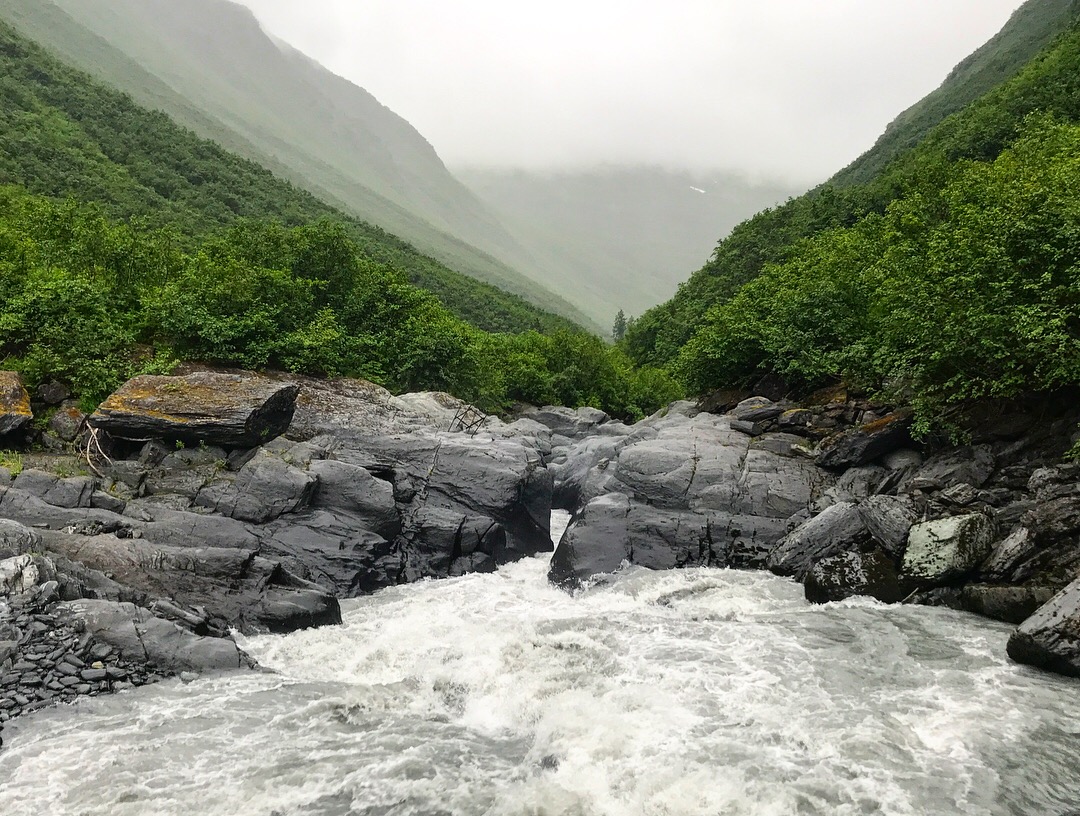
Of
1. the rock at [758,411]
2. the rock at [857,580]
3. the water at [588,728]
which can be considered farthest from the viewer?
the rock at [758,411]

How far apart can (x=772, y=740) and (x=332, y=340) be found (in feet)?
87.7

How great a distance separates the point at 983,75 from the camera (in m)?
103

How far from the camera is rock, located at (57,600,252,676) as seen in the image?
13.0 metres

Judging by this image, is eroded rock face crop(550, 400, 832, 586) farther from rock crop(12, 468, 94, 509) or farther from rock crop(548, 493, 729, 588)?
rock crop(12, 468, 94, 509)

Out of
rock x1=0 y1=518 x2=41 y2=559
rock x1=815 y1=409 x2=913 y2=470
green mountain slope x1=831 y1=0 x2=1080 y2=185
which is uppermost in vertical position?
green mountain slope x1=831 y1=0 x2=1080 y2=185

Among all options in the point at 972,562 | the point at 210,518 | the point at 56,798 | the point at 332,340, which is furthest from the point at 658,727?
the point at 332,340

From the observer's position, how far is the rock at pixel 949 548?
1695cm

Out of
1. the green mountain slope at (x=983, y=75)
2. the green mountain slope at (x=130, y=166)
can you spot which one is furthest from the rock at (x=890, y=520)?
the green mountain slope at (x=983, y=75)

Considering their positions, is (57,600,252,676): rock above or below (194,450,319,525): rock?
below

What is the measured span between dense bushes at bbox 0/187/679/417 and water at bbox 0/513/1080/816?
16045 millimetres

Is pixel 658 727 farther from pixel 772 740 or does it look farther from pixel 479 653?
pixel 479 653

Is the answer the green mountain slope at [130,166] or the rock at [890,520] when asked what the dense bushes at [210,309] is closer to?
the rock at [890,520]

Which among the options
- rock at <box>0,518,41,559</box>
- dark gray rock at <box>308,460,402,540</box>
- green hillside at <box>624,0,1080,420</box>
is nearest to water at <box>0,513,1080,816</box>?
rock at <box>0,518,41,559</box>

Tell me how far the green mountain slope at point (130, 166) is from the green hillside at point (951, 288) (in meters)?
49.1
